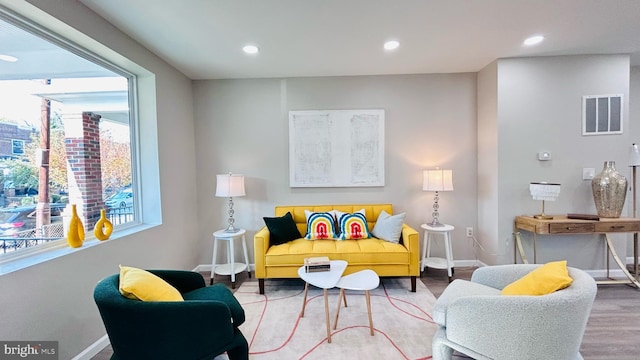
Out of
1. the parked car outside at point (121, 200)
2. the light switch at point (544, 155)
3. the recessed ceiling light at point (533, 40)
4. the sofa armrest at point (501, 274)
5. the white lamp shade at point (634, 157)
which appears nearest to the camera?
the sofa armrest at point (501, 274)

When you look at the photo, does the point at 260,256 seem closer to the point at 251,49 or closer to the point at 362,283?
the point at 362,283

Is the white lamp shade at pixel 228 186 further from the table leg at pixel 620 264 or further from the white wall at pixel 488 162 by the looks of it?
the table leg at pixel 620 264

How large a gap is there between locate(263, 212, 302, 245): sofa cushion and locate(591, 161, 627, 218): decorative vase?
11.2ft

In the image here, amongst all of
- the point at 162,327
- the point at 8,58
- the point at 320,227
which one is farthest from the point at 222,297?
the point at 8,58

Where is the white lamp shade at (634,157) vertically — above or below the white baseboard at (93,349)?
above

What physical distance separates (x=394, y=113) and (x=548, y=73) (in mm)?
1777

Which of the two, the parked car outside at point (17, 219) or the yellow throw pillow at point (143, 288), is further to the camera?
the parked car outside at point (17, 219)

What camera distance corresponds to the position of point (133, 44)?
2.52m

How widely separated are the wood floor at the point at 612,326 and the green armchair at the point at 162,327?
0.87 meters

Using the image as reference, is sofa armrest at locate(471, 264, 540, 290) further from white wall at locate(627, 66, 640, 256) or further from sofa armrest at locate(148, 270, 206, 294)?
white wall at locate(627, 66, 640, 256)

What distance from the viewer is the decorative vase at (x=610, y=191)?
2.85 m

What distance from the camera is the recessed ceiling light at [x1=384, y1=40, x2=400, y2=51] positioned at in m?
2.65

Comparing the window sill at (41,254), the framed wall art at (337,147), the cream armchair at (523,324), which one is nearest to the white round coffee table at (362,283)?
the cream armchair at (523,324)

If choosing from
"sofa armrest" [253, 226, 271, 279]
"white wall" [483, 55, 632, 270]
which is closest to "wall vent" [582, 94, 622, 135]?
"white wall" [483, 55, 632, 270]
